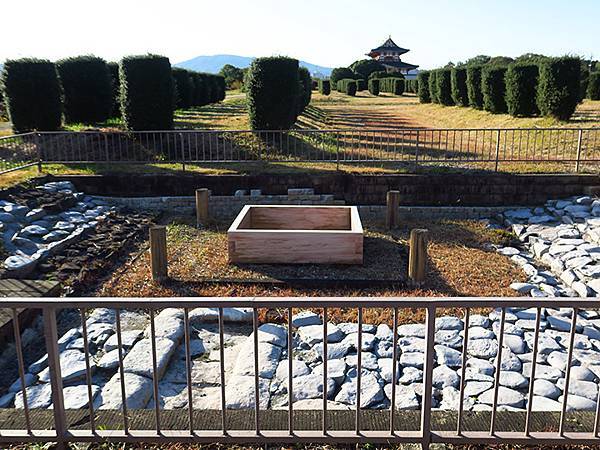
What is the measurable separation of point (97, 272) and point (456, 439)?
5779 millimetres

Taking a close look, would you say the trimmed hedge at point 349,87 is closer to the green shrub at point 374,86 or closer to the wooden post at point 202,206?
the green shrub at point 374,86

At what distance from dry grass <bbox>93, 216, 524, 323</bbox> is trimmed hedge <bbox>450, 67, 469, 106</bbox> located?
63.8 ft

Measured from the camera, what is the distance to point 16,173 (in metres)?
11.2

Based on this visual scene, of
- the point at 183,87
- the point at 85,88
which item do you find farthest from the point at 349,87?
the point at 85,88

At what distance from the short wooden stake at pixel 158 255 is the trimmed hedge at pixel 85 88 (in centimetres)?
1030

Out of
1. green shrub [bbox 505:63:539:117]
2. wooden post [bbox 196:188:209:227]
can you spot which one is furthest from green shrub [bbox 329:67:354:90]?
wooden post [bbox 196:188:209:227]

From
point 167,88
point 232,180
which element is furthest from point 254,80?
point 232,180

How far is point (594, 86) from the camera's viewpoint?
89.9 feet

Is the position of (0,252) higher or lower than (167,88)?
lower

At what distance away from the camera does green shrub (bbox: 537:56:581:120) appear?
16672 mm

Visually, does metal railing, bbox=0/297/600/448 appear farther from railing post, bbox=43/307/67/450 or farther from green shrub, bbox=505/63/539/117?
green shrub, bbox=505/63/539/117

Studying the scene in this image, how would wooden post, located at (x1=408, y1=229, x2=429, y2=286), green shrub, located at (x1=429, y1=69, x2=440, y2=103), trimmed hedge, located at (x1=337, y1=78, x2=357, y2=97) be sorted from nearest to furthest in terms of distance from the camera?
1. wooden post, located at (x1=408, y1=229, x2=429, y2=286)
2. green shrub, located at (x1=429, y1=69, x2=440, y2=103)
3. trimmed hedge, located at (x1=337, y1=78, x2=357, y2=97)

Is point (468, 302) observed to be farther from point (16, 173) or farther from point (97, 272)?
point (16, 173)

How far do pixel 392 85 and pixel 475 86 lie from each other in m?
32.5
